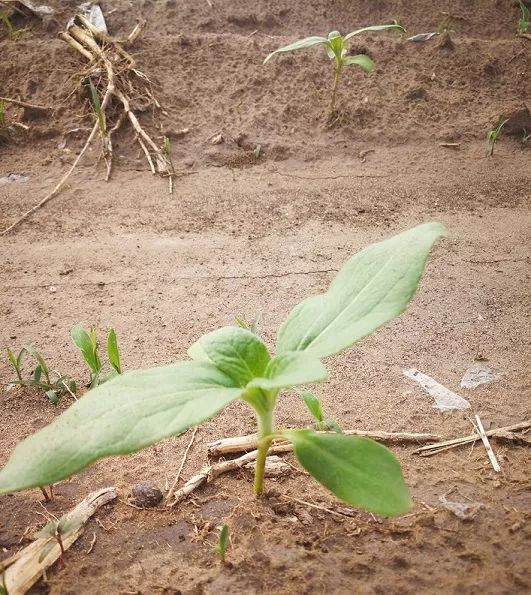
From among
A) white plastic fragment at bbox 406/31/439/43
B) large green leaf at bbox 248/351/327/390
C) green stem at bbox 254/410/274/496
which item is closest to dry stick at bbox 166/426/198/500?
green stem at bbox 254/410/274/496

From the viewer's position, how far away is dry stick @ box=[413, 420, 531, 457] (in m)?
1.81

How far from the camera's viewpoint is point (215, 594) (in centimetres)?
126

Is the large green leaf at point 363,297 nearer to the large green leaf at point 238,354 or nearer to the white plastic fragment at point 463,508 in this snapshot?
the large green leaf at point 238,354

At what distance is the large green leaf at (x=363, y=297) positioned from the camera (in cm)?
126

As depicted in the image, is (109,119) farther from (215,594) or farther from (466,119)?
(215,594)

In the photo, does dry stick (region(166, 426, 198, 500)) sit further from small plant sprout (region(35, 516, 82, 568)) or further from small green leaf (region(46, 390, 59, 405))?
small green leaf (region(46, 390, 59, 405))

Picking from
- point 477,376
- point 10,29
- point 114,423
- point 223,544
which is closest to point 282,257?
point 477,376

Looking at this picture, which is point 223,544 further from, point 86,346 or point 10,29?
point 10,29

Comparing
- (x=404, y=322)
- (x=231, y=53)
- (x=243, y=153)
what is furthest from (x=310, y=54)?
(x=404, y=322)

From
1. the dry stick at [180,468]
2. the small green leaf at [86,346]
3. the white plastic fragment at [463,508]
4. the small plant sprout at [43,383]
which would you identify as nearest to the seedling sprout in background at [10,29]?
the small plant sprout at [43,383]

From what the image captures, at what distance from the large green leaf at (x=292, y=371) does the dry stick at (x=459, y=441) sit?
0.76 metres

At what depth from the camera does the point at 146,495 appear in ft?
5.24

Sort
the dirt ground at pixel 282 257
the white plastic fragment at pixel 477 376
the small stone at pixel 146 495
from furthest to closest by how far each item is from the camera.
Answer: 1. the white plastic fragment at pixel 477 376
2. the small stone at pixel 146 495
3. the dirt ground at pixel 282 257

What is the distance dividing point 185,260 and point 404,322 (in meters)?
1.21
